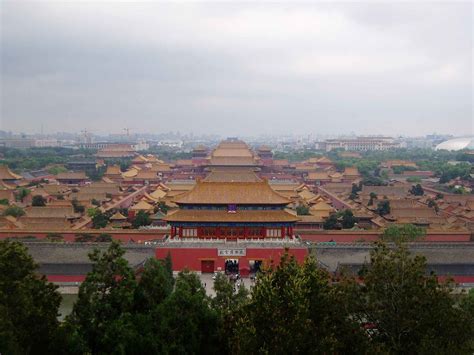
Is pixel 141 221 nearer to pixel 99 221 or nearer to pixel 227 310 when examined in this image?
pixel 99 221

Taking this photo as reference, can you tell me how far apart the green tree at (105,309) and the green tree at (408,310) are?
5.05m

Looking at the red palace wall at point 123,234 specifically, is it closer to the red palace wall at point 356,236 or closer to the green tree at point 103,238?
the green tree at point 103,238

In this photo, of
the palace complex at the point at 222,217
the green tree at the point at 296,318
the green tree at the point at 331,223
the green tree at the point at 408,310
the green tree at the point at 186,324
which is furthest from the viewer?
the green tree at the point at 331,223

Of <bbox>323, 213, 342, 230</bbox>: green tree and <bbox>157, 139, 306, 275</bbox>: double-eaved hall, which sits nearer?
<bbox>157, 139, 306, 275</bbox>: double-eaved hall

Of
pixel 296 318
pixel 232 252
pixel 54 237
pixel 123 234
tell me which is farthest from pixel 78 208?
pixel 296 318

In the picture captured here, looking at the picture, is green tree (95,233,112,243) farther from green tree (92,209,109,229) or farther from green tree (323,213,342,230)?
green tree (323,213,342,230)

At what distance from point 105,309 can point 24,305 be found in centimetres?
167

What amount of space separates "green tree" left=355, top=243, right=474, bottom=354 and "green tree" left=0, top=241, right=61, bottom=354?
690 centimetres

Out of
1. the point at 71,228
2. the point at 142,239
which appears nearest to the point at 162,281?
the point at 142,239

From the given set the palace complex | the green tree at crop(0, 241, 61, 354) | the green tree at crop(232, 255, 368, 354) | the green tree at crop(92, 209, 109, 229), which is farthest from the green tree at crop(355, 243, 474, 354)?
the green tree at crop(92, 209, 109, 229)

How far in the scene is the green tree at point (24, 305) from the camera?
11102 millimetres

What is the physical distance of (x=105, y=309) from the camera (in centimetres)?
1169

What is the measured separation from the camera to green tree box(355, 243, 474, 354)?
1064 cm

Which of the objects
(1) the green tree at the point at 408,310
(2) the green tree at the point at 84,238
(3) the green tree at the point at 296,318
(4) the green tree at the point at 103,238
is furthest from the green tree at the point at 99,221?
(1) the green tree at the point at 408,310
